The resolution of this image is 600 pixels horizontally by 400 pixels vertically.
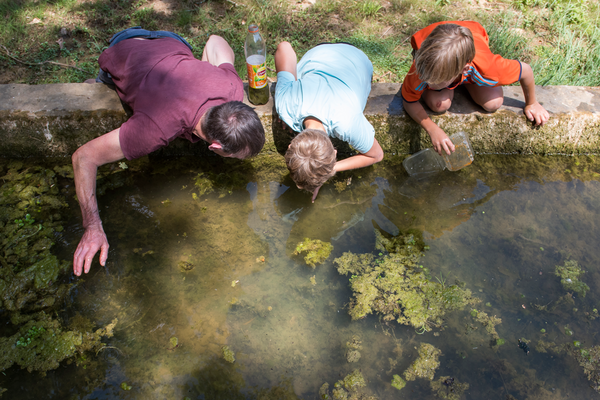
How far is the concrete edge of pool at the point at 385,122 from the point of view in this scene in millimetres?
2455

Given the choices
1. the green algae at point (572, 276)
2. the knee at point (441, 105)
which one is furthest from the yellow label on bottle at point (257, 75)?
the green algae at point (572, 276)

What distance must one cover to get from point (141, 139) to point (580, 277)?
8.78ft

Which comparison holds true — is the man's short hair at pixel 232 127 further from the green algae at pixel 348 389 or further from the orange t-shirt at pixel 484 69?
the green algae at pixel 348 389

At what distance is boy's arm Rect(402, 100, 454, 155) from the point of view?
7.87 ft

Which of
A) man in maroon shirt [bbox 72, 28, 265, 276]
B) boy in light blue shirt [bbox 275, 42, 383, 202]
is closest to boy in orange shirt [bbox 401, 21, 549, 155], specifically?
boy in light blue shirt [bbox 275, 42, 383, 202]

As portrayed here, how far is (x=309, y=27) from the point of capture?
345 cm

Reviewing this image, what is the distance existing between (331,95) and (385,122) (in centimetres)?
70

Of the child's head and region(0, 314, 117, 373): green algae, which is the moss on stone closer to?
the child's head

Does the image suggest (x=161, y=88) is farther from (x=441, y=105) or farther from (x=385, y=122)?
(x=441, y=105)

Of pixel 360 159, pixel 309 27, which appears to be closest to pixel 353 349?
pixel 360 159

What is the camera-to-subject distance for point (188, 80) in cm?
197

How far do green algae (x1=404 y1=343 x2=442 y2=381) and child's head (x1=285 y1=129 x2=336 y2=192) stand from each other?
110cm

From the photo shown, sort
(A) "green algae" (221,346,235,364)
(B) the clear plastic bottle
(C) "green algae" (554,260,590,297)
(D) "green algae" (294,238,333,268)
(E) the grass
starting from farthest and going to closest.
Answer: (E) the grass < (B) the clear plastic bottle < (D) "green algae" (294,238,333,268) < (C) "green algae" (554,260,590,297) < (A) "green algae" (221,346,235,364)

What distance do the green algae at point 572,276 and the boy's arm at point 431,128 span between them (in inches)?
39.3
